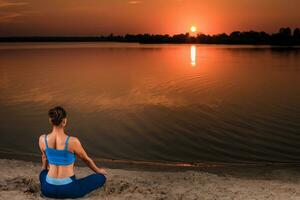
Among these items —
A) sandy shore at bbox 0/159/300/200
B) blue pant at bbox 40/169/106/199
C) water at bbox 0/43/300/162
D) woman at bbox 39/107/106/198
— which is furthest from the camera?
water at bbox 0/43/300/162

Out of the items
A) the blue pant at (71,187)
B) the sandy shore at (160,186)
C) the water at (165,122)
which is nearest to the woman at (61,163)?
the blue pant at (71,187)

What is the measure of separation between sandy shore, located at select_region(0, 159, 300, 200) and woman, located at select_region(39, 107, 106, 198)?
1.27 feet

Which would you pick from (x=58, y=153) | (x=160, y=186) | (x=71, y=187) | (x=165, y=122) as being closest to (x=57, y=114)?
(x=58, y=153)

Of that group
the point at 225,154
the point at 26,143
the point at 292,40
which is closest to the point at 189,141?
the point at 225,154

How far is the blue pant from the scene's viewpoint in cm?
734

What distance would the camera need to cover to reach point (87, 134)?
17.2m

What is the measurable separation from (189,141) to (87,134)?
14.2 ft

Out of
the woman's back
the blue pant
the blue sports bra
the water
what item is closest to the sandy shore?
the blue pant

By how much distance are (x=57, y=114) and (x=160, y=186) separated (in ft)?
11.2

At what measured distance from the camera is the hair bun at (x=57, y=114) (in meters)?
6.54

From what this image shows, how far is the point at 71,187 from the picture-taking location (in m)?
7.40

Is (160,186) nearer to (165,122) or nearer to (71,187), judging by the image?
(71,187)

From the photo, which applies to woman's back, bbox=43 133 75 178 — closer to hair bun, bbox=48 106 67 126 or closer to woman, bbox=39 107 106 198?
woman, bbox=39 107 106 198

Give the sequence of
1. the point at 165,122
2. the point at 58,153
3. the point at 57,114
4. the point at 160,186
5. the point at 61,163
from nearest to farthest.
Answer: the point at 57,114 < the point at 58,153 < the point at 61,163 < the point at 160,186 < the point at 165,122
